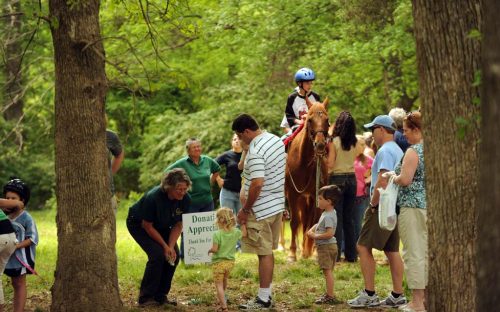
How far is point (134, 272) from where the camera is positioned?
46.5 feet

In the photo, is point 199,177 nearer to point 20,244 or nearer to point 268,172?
point 268,172

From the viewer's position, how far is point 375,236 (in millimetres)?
10828

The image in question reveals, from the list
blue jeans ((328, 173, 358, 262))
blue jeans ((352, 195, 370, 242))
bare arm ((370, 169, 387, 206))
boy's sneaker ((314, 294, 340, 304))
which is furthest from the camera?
blue jeans ((352, 195, 370, 242))

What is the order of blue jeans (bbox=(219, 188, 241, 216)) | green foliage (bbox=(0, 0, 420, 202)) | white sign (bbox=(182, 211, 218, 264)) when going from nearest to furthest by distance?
1. white sign (bbox=(182, 211, 218, 264))
2. blue jeans (bbox=(219, 188, 241, 216))
3. green foliage (bbox=(0, 0, 420, 202))

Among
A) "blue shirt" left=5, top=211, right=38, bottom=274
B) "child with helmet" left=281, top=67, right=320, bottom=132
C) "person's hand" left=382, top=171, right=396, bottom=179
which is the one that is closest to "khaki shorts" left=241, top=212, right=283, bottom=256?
"person's hand" left=382, top=171, right=396, bottom=179

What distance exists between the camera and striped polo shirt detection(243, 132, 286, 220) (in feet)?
36.3

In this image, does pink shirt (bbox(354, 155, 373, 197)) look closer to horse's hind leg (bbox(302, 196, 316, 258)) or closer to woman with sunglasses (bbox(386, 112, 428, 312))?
horse's hind leg (bbox(302, 196, 316, 258))

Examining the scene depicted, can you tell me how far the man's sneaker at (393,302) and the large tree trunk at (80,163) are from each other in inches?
124

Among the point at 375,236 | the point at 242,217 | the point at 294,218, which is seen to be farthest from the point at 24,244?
the point at 294,218

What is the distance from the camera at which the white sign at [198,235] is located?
484 inches

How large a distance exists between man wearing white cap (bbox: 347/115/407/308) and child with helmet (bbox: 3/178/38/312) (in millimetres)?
3494

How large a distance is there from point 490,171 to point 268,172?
6.28 m

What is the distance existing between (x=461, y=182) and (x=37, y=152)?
30.4 metres

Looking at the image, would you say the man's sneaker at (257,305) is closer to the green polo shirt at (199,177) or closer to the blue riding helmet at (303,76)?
the green polo shirt at (199,177)
